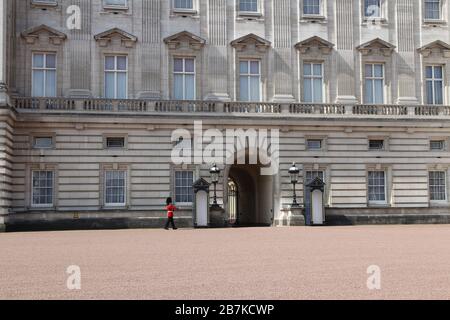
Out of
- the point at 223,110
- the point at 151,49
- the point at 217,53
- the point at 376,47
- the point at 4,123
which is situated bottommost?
the point at 4,123

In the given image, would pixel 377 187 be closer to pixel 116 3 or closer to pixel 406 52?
pixel 406 52

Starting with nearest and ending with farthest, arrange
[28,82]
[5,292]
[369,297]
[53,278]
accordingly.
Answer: [369,297], [5,292], [53,278], [28,82]

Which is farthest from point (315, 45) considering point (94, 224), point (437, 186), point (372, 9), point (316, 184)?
point (94, 224)

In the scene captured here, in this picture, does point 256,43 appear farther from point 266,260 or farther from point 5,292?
point 5,292

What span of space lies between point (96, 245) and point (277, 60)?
68.4 feet

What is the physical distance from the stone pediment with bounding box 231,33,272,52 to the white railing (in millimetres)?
3431

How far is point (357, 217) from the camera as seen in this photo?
1492 inches

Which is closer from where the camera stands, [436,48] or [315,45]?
[315,45]

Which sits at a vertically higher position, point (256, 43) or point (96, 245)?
point (256, 43)

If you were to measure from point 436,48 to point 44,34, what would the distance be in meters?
23.4

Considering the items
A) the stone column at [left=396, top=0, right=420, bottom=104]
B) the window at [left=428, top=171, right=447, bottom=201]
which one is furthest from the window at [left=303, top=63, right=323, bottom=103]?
the window at [left=428, top=171, right=447, bottom=201]

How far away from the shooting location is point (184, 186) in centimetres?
3712

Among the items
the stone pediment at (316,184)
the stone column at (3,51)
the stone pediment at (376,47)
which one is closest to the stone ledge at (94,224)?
the stone column at (3,51)
